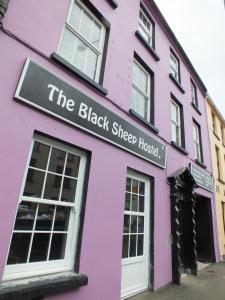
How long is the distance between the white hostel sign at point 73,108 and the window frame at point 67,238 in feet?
1.59

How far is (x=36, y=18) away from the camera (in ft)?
12.8

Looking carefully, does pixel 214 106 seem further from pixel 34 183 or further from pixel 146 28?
pixel 34 183

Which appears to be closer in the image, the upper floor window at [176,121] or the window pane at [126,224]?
the window pane at [126,224]

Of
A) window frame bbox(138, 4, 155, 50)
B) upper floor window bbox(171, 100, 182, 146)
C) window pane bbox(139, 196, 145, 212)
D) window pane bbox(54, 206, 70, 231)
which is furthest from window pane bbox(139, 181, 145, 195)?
window frame bbox(138, 4, 155, 50)

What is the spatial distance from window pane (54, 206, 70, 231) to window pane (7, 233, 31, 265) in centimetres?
51

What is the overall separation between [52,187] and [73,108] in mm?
1485

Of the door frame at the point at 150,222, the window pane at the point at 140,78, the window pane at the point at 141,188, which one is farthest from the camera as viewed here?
the window pane at the point at 140,78

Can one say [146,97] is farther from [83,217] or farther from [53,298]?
[53,298]

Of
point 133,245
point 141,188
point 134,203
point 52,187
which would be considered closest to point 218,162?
point 141,188

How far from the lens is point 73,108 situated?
4.01 metres

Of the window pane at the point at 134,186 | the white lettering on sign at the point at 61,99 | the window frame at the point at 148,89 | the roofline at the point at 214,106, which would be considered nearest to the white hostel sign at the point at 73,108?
the white lettering on sign at the point at 61,99

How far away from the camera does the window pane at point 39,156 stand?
350cm

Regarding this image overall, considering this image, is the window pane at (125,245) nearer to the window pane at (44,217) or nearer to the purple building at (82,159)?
the purple building at (82,159)

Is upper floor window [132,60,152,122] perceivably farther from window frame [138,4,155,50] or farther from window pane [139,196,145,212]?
window pane [139,196,145,212]
